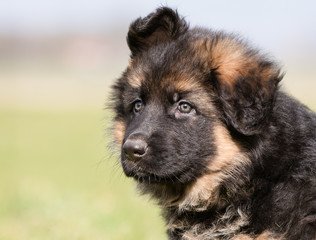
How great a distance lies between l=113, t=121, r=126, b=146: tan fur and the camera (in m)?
5.27

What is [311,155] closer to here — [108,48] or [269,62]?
[269,62]

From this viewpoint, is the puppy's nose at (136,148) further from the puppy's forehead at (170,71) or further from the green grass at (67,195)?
the green grass at (67,195)

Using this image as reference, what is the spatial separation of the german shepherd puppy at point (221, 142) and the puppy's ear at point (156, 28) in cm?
13

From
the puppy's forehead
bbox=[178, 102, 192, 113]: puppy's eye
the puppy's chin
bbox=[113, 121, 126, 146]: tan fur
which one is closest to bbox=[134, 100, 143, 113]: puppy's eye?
the puppy's forehead

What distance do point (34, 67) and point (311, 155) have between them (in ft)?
185

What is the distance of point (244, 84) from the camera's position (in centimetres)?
449

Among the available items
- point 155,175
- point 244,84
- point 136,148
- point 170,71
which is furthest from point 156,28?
point 155,175

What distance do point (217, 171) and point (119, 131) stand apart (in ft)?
3.36

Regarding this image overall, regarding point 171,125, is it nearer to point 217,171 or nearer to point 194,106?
point 194,106

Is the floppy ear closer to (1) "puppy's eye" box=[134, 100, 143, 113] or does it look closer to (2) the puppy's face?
(2) the puppy's face

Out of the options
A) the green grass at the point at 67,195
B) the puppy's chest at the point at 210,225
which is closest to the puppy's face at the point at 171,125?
the puppy's chest at the point at 210,225

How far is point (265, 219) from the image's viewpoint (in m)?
4.30

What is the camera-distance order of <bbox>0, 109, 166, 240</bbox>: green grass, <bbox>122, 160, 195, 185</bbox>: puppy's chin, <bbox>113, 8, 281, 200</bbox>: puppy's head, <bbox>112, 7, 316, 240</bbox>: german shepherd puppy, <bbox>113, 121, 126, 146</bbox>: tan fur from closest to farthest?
<bbox>112, 7, 316, 240</bbox>: german shepherd puppy, <bbox>113, 8, 281, 200</bbox>: puppy's head, <bbox>122, 160, 195, 185</bbox>: puppy's chin, <bbox>113, 121, 126, 146</bbox>: tan fur, <bbox>0, 109, 166, 240</bbox>: green grass

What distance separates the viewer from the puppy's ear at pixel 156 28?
16.7 feet
